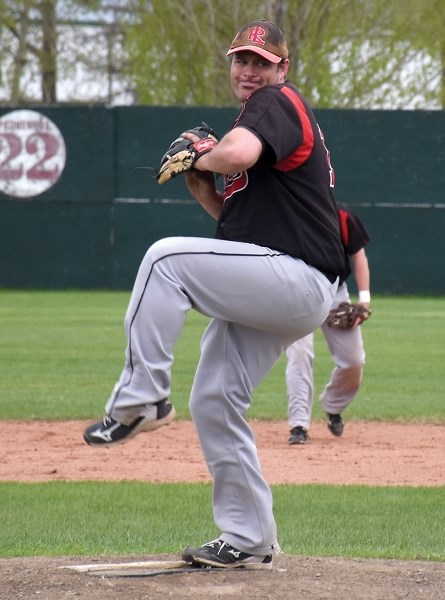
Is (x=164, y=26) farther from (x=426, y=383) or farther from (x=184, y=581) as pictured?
(x=184, y=581)

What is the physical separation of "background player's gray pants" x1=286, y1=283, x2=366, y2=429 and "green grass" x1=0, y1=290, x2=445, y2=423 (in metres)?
1.26

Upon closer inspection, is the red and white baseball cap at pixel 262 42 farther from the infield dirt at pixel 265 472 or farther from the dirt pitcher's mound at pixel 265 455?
the dirt pitcher's mound at pixel 265 455

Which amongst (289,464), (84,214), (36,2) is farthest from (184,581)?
(36,2)

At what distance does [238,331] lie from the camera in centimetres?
454

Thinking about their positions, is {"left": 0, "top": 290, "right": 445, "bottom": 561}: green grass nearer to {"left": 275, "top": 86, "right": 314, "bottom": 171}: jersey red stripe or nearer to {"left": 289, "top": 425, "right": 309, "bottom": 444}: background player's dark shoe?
{"left": 289, "top": 425, "right": 309, "bottom": 444}: background player's dark shoe

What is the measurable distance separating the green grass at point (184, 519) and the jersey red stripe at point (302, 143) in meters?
1.88

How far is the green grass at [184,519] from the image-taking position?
5.59m

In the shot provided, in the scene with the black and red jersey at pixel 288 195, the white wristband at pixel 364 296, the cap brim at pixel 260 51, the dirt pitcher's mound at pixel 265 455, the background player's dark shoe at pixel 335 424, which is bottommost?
the dirt pitcher's mound at pixel 265 455

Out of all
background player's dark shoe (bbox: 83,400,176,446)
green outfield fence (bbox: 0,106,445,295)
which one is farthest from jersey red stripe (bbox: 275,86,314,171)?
green outfield fence (bbox: 0,106,445,295)

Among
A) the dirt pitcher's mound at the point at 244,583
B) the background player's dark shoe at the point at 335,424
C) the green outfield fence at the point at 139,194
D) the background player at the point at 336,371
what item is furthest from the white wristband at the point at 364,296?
the green outfield fence at the point at 139,194

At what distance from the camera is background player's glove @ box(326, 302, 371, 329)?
840cm

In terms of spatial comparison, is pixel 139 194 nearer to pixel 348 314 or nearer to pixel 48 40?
pixel 48 40

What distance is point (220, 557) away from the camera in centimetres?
465

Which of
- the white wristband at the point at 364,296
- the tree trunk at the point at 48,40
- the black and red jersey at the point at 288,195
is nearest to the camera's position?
the black and red jersey at the point at 288,195
